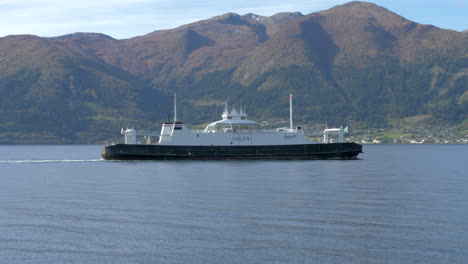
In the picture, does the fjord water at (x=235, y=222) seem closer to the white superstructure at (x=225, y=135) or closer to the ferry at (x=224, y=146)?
the ferry at (x=224, y=146)

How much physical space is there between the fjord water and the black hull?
31.1 meters

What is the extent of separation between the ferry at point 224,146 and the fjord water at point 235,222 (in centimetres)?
3132

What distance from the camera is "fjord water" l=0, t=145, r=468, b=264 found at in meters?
25.8

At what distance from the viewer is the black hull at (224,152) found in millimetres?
88375

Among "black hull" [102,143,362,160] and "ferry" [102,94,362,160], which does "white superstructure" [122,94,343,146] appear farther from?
"black hull" [102,143,362,160]

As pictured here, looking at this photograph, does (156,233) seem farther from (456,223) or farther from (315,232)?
(456,223)

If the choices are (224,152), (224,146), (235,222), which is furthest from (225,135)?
(235,222)

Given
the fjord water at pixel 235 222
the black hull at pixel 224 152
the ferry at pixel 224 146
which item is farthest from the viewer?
the ferry at pixel 224 146

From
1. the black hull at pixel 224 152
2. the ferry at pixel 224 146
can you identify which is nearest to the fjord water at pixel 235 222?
the black hull at pixel 224 152

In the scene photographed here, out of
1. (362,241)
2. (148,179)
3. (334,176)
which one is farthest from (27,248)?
(334,176)

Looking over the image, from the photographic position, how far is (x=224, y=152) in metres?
89.5

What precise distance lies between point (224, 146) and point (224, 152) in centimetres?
97

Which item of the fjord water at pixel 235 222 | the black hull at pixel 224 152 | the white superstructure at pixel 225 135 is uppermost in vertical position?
the white superstructure at pixel 225 135

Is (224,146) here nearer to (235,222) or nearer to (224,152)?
(224,152)
